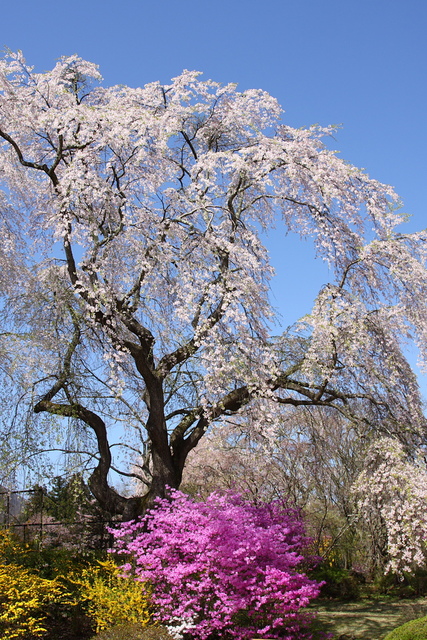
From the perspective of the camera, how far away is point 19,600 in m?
6.70

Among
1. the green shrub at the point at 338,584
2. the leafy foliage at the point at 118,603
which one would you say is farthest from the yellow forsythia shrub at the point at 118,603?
the green shrub at the point at 338,584

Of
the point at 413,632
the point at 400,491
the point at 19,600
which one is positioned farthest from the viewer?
the point at 400,491

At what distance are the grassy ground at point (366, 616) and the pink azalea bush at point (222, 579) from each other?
1.83 meters

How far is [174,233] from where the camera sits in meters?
10.4

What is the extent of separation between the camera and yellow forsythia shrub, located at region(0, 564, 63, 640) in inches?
244

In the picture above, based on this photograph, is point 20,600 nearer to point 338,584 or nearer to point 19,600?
point 19,600

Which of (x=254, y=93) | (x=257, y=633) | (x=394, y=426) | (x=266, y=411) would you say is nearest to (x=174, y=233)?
(x=254, y=93)

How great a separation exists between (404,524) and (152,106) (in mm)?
7752

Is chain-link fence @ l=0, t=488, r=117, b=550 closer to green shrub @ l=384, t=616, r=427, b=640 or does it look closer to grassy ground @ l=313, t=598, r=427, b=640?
grassy ground @ l=313, t=598, r=427, b=640

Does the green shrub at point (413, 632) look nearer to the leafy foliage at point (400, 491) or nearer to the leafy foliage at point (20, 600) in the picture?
the leafy foliage at point (400, 491)

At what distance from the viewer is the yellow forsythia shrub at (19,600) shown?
244 inches

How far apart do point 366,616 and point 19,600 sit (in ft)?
21.0

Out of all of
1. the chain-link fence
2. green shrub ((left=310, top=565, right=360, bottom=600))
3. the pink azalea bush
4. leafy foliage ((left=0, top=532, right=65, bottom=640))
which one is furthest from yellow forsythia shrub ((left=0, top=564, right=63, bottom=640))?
green shrub ((left=310, top=565, right=360, bottom=600))

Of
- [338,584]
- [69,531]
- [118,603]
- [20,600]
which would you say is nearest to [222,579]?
[118,603]
